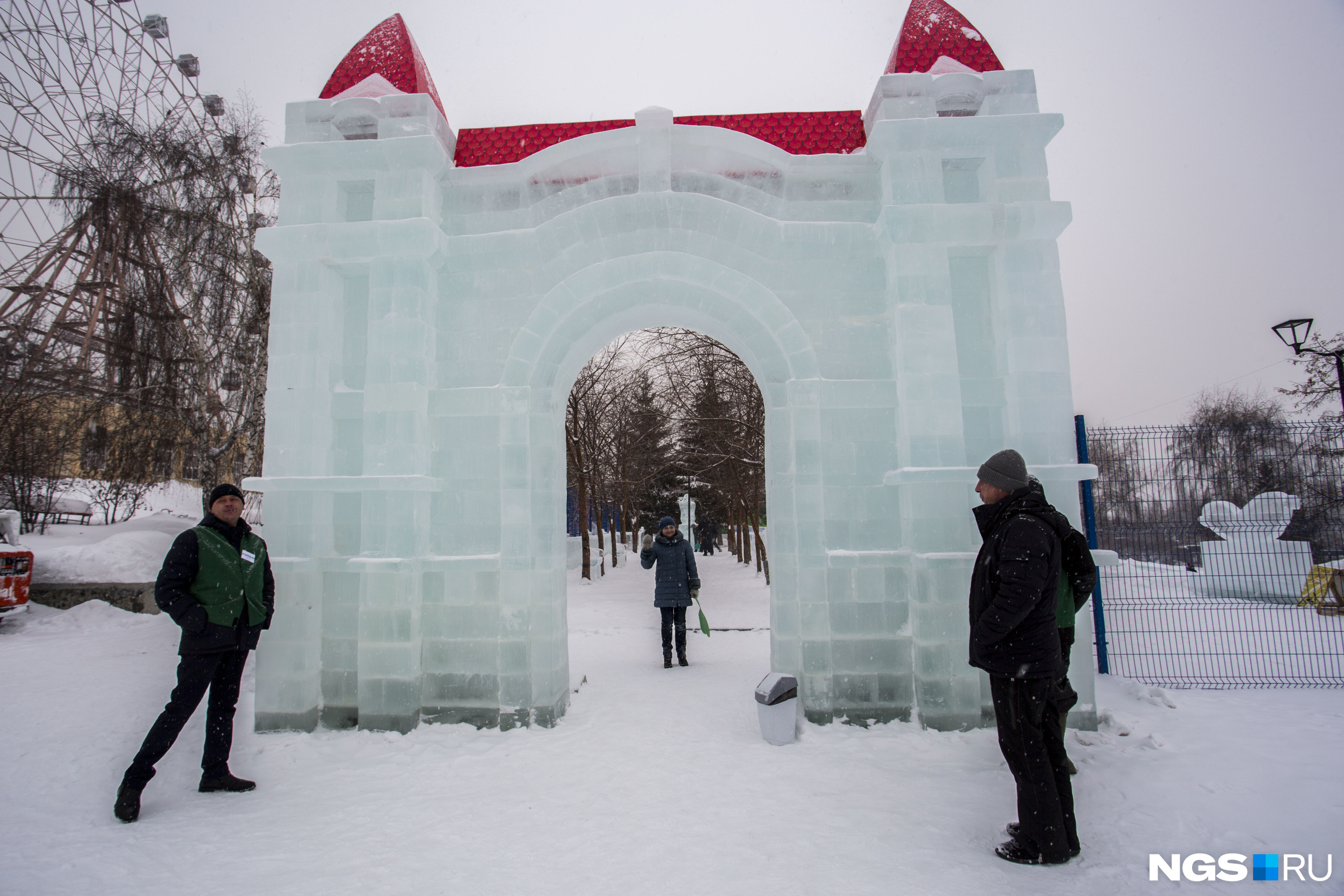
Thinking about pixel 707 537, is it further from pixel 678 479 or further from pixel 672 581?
pixel 672 581

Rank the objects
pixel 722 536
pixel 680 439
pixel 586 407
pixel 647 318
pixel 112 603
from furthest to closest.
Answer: pixel 722 536, pixel 680 439, pixel 586 407, pixel 112 603, pixel 647 318

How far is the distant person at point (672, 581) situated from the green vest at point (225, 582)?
4.09 meters

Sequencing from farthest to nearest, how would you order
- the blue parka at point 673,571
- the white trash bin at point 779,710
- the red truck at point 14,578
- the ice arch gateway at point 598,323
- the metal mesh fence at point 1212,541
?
the red truck at point 14,578
the blue parka at point 673,571
the metal mesh fence at point 1212,541
the ice arch gateway at point 598,323
the white trash bin at point 779,710

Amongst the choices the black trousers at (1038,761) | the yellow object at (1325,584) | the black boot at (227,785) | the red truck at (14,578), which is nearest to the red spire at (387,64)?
the black boot at (227,785)

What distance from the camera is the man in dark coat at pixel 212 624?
378cm

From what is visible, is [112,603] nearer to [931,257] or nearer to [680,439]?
[931,257]

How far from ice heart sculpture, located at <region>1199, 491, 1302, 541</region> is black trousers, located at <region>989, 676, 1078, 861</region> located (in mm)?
5379

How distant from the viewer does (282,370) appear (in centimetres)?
548

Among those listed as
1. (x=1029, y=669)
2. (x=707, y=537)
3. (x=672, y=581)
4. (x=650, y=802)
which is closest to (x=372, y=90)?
(x=672, y=581)

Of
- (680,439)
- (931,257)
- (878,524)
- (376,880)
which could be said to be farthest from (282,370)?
(680,439)

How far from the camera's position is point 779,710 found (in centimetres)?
489

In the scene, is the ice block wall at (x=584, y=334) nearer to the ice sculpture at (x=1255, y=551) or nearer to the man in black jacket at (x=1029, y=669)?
the man in black jacket at (x=1029, y=669)

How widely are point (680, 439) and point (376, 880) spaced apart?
18551 millimetres
